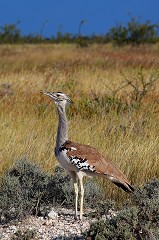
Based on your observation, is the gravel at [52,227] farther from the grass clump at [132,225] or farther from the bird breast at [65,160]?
the bird breast at [65,160]

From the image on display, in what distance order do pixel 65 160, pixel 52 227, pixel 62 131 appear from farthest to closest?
pixel 62 131 → pixel 52 227 → pixel 65 160

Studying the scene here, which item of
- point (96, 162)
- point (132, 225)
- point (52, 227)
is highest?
point (96, 162)

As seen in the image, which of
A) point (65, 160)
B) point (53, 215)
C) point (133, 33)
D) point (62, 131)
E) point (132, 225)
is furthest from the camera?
point (133, 33)

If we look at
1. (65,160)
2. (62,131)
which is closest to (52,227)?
(65,160)

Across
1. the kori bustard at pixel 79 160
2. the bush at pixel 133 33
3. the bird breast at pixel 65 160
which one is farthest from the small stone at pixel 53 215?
the bush at pixel 133 33

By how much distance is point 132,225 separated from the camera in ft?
17.1

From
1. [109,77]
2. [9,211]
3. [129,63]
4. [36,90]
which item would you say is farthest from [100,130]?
[129,63]

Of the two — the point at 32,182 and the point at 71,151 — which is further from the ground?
the point at 71,151

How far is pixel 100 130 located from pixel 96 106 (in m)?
2.27

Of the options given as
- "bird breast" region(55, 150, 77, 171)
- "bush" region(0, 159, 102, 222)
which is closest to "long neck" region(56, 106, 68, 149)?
"bird breast" region(55, 150, 77, 171)

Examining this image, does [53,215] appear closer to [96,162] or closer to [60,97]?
[96,162]

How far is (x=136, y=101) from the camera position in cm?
1120

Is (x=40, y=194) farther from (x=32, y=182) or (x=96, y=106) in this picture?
(x=96, y=106)

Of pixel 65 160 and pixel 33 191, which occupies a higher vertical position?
pixel 65 160
